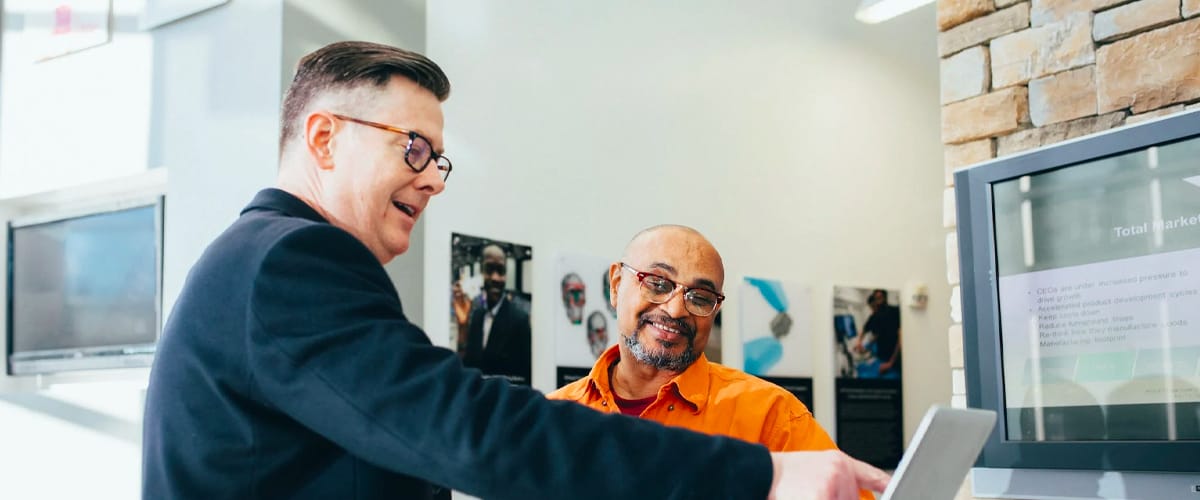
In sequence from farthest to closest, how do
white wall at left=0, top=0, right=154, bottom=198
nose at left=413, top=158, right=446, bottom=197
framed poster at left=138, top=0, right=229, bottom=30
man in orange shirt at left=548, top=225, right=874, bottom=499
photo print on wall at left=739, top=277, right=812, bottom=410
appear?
photo print on wall at left=739, top=277, right=812, bottom=410 < white wall at left=0, top=0, right=154, bottom=198 < framed poster at left=138, top=0, right=229, bottom=30 < man in orange shirt at left=548, top=225, right=874, bottom=499 < nose at left=413, top=158, right=446, bottom=197

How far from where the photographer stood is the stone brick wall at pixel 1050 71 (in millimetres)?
2424

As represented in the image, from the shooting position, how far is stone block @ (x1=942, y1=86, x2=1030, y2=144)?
8.87ft

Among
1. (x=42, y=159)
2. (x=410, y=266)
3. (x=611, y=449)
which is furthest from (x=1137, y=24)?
(x=42, y=159)

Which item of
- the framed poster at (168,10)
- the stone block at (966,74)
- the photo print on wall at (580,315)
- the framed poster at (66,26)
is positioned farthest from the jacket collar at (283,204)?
the photo print on wall at (580,315)

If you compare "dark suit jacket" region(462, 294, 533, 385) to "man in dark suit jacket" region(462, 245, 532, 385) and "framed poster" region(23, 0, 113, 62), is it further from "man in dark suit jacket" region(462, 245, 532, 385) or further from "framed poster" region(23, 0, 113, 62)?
"framed poster" region(23, 0, 113, 62)

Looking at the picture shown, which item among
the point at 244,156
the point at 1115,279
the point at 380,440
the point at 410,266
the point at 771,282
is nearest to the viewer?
the point at 380,440

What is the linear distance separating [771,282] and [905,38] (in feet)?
6.02

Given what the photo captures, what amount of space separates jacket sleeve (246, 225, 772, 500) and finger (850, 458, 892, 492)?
136 millimetres

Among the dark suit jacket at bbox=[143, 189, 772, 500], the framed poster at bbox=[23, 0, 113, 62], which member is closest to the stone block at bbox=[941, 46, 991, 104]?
the dark suit jacket at bbox=[143, 189, 772, 500]

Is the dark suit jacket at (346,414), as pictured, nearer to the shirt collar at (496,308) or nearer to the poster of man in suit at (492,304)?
the poster of man in suit at (492,304)

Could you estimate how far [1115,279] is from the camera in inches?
90.8

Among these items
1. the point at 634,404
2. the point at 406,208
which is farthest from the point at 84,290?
the point at 406,208

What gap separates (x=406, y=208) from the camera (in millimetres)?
1494

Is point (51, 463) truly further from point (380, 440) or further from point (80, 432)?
point (380, 440)
